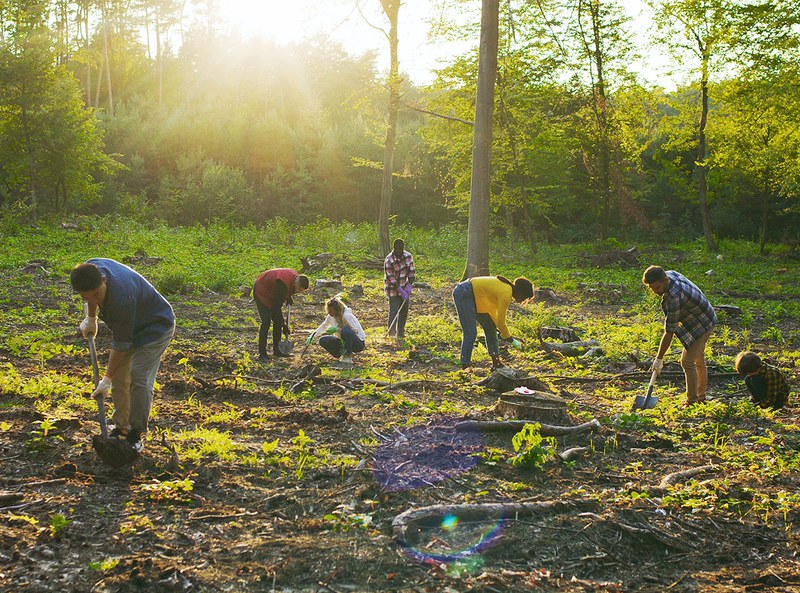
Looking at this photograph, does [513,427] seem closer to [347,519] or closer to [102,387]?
[347,519]

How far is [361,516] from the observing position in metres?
4.40

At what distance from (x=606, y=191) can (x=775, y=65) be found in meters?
6.61

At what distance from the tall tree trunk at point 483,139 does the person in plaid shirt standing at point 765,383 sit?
749cm

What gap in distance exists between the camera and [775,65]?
23.4m

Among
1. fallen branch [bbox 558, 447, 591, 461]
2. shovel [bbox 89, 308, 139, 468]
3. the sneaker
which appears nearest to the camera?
shovel [bbox 89, 308, 139, 468]

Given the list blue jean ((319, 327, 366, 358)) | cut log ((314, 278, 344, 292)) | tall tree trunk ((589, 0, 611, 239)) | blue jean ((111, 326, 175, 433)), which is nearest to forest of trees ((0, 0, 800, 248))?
tall tree trunk ((589, 0, 611, 239))

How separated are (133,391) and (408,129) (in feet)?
115

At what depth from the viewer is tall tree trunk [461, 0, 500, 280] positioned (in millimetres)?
14438

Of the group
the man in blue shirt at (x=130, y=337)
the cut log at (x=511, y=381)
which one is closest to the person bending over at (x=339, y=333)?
the cut log at (x=511, y=381)

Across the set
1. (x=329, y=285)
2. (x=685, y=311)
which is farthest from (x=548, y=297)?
(x=685, y=311)

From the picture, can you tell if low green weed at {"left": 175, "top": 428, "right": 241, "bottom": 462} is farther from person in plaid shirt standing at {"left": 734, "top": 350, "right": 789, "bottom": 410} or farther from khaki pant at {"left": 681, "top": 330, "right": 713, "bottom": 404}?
person in plaid shirt standing at {"left": 734, "top": 350, "right": 789, "bottom": 410}

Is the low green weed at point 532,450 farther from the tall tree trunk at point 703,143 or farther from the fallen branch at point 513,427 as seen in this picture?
the tall tree trunk at point 703,143

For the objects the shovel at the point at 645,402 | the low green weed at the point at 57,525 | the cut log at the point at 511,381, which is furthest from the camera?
the cut log at the point at 511,381

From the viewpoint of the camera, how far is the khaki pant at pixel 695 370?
24.0 ft
